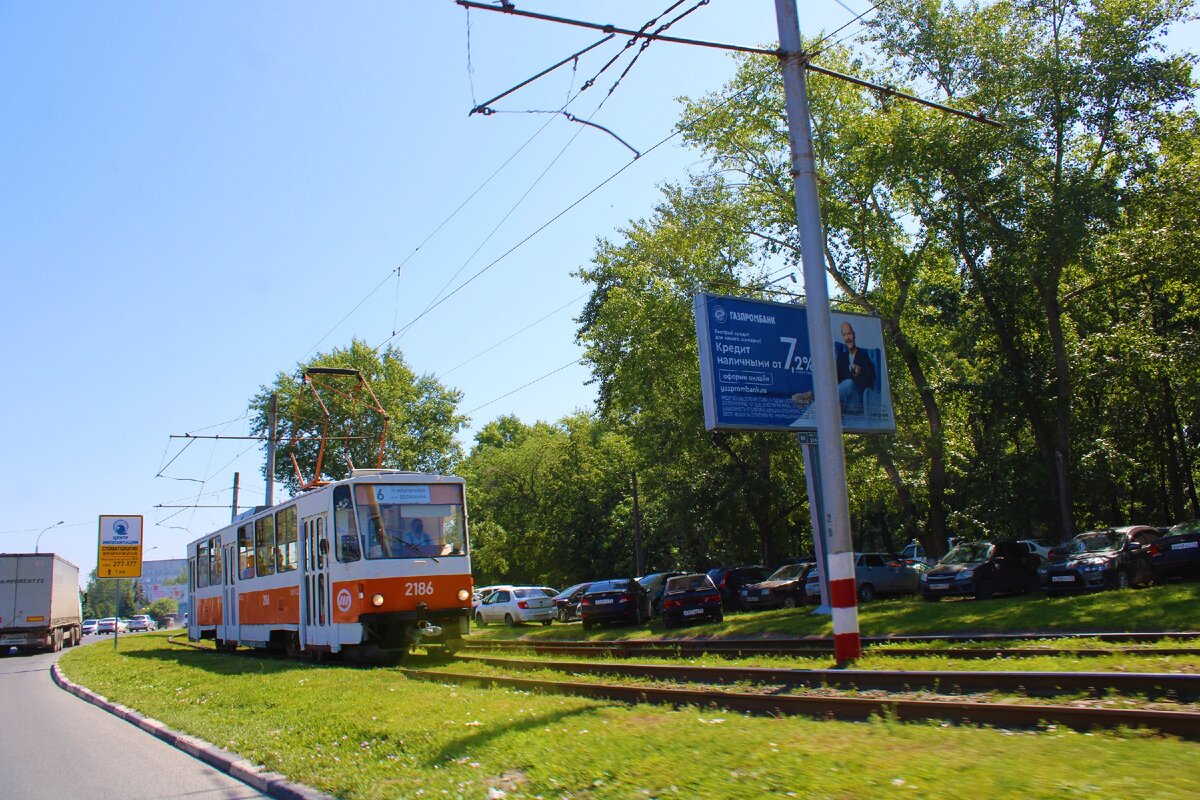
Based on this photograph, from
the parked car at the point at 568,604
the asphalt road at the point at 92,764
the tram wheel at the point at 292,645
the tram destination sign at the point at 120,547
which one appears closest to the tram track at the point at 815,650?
the tram wheel at the point at 292,645

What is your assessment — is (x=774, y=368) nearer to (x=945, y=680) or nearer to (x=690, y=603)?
(x=690, y=603)

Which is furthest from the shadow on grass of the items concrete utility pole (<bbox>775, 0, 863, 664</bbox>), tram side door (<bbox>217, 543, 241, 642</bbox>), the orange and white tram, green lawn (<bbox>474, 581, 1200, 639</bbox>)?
tram side door (<bbox>217, 543, 241, 642</bbox>)

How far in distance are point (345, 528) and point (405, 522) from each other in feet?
3.60

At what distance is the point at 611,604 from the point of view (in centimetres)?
2797

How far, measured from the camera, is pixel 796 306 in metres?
22.9

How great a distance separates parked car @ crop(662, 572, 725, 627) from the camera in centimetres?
2541

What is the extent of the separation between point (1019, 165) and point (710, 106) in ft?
36.8

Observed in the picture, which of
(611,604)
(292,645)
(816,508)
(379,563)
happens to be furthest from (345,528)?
(611,604)

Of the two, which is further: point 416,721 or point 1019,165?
point 1019,165

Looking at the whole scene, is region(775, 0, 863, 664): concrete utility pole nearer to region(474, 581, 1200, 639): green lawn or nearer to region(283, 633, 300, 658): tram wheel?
region(474, 581, 1200, 639): green lawn

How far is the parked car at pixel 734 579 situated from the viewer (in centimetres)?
3089

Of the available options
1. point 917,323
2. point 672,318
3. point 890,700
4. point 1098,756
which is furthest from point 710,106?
point 1098,756

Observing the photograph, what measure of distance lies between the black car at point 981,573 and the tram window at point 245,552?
1697 cm

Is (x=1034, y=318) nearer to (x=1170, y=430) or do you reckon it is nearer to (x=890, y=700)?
(x=1170, y=430)
